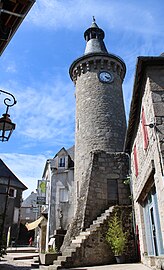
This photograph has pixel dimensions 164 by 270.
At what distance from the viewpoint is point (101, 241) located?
27.4 ft

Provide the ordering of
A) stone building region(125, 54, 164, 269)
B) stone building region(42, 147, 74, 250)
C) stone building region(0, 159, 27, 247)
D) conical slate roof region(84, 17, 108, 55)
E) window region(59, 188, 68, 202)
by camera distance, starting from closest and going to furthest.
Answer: stone building region(125, 54, 164, 269) → conical slate roof region(84, 17, 108, 55) → stone building region(42, 147, 74, 250) → window region(59, 188, 68, 202) → stone building region(0, 159, 27, 247)

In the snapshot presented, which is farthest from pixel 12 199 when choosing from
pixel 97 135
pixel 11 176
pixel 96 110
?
pixel 96 110

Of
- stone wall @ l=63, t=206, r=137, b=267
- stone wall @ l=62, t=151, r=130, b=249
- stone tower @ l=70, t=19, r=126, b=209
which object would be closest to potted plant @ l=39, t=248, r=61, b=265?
stone wall @ l=63, t=206, r=137, b=267

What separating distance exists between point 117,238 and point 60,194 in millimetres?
9874

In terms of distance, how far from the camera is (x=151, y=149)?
5793mm

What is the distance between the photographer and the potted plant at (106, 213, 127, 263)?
8125 millimetres

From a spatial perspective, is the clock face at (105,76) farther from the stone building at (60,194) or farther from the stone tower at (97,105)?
the stone building at (60,194)

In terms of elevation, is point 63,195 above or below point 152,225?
above

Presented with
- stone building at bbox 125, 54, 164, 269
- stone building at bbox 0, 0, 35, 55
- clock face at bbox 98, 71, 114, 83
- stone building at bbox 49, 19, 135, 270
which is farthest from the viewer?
clock face at bbox 98, 71, 114, 83

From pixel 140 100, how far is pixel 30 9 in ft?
12.4

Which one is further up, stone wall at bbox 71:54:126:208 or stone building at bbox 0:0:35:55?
stone wall at bbox 71:54:126:208

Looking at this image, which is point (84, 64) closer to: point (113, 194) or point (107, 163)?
point (107, 163)

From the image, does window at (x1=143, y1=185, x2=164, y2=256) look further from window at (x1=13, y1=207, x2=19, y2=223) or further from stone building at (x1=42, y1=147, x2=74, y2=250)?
window at (x1=13, y1=207, x2=19, y2=223)

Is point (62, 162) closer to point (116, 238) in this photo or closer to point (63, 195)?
point (63, 195)
